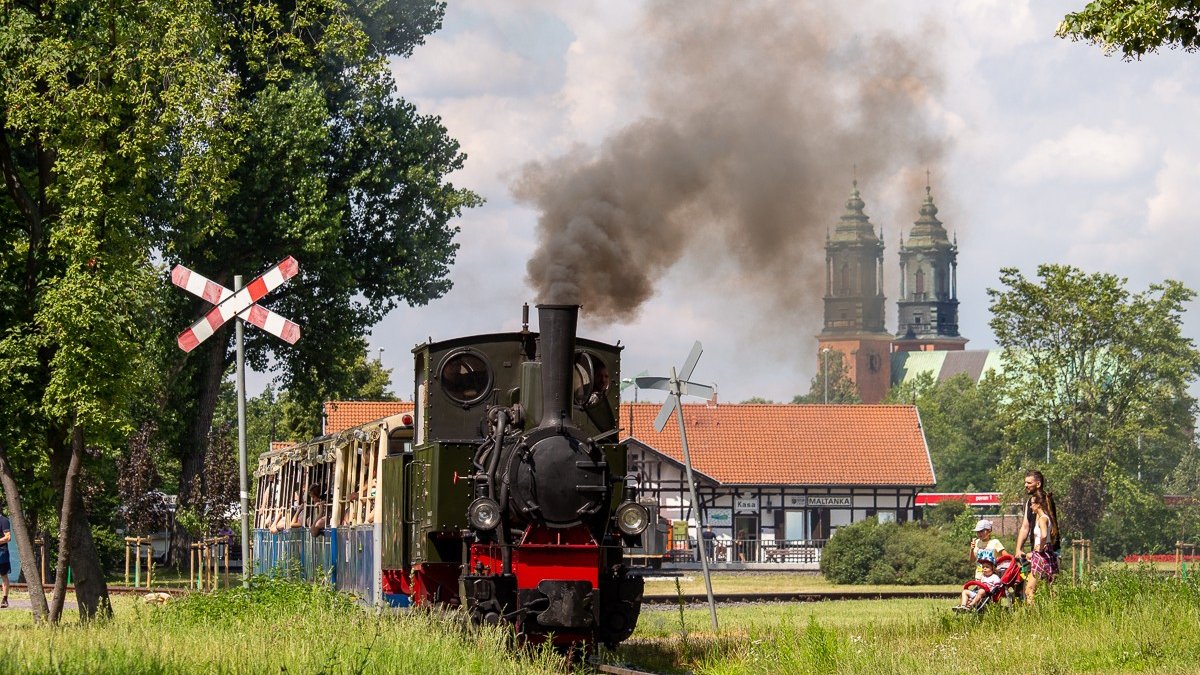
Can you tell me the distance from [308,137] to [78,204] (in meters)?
17.9

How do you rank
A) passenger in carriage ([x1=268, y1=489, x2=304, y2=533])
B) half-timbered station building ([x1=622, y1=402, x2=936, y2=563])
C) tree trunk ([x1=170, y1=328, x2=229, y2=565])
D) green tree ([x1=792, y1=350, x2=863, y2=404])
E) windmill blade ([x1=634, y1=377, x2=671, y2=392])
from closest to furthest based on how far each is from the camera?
windmill blade ([x1=634, y1=377, x2=671, y2=392]), passenger in carriage ([x1=268, y1=489, x2=304, y2=533]), tree trunk ([x1=170, y1=328, x2=229, y2=565]), half-timbered station building ([x1=622, y1=402, x2=936, y2=563]), green tree ([x1=792, y1=350, x2=863, y2=404])

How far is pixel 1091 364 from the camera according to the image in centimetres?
7294

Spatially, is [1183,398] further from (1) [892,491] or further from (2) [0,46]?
(2) [0,46]

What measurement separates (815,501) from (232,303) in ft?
173

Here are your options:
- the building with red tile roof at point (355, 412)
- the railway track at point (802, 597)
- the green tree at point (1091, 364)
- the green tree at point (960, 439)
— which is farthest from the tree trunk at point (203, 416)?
the green tree at point (960, 439)

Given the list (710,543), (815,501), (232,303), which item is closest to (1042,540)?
(232,303)

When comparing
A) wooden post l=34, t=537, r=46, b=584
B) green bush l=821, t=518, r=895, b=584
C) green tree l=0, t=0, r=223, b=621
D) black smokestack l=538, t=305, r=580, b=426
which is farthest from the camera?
green bush l=821, t=518, r=895, b=584

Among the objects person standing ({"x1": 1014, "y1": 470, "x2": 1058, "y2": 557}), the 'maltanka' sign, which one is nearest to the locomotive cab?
person standing ({"x1": 1014, "y1": 470, "x2": 1058, "y2": 557})

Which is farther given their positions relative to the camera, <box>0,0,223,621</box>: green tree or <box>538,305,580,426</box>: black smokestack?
<box>0,0,223,621</box>: green tree

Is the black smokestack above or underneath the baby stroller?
above

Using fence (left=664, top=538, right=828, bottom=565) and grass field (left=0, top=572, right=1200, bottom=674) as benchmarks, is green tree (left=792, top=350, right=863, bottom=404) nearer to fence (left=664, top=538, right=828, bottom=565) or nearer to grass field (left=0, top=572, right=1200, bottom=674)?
fence (left=664, top=538, right=828, bottom=565)

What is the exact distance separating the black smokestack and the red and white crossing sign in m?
2.48

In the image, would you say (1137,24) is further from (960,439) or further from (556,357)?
(960,439)

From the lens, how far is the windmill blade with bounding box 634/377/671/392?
70.6 feet
